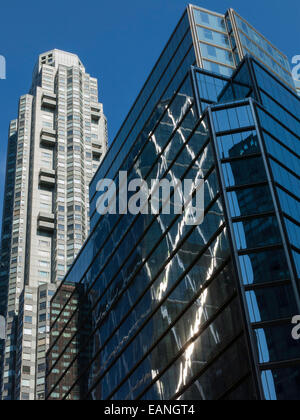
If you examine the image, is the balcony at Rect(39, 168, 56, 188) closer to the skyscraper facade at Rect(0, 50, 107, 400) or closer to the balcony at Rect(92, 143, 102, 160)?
the skyscraper facade at Rect(0, 50, 107, 400)

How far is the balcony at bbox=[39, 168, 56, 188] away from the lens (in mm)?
153500

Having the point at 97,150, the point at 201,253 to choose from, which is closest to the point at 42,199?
the point at 97,150

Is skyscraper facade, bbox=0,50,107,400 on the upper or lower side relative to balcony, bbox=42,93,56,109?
lower

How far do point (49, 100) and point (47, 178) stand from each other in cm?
2762

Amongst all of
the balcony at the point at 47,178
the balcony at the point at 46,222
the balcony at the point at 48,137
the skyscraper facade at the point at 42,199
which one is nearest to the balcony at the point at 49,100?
the skyscraper facade at the point at 42,199

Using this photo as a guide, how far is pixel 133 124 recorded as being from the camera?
72688 millimetres

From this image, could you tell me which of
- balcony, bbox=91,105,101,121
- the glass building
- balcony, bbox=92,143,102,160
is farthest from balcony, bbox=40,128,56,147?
the glass building

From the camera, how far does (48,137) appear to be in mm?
162250

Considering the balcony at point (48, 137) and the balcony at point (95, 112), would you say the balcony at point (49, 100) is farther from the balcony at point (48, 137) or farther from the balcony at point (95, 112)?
the balcony at point (95, 112)

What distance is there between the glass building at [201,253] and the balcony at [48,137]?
295ft

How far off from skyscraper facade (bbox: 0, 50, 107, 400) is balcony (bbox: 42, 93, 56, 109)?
0.08 metres
